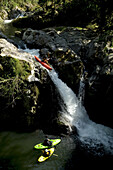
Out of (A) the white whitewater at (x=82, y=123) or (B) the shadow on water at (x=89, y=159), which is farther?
(A) the white whitewater at (x=82, y=123)

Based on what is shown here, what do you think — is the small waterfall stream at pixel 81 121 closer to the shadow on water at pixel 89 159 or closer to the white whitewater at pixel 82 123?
the white whitewater at pixel 82 123

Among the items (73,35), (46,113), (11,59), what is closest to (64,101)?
(46,113)

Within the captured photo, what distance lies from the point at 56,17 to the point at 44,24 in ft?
7.77

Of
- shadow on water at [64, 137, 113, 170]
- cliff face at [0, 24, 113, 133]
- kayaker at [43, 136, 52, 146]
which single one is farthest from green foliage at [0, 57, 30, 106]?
shadow on water at [64, 137, 113, 170]

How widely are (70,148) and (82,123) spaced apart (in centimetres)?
237

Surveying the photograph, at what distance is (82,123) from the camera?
9086 mm

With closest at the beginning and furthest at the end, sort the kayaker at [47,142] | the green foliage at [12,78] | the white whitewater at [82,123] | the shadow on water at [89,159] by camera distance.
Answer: the shadow on water at [89,159] < the kayaker at [47,142] < the white whitewater at [82,123] < the green foliage at [12,78]

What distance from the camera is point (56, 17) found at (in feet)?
67.5

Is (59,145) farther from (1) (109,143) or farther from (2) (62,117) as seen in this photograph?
(1) (109,143)

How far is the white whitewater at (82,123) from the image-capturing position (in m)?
7.62

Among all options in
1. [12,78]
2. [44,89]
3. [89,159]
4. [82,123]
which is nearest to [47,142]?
[89,159]

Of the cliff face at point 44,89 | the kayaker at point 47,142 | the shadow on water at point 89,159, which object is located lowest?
the shadow on water at point 89,159

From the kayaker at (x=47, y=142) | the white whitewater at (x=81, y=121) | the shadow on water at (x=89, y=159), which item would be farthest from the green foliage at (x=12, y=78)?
the shadow on water at (x=89, y=159)

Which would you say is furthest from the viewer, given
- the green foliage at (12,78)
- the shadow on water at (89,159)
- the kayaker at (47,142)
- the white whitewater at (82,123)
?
the green foliage at (12,78)
